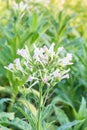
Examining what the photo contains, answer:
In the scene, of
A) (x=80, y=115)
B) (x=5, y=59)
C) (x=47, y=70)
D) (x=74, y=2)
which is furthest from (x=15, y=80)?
(x=74, y=2)

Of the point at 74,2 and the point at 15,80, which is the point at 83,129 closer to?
the point at 15,80

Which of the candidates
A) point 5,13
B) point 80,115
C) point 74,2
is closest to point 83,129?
point 80,115

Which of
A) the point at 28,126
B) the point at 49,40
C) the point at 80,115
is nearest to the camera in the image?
the point at 28,126

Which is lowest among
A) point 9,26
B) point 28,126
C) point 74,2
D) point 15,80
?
point 28,126

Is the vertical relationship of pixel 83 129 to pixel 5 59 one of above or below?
below

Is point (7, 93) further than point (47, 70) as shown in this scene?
Yes

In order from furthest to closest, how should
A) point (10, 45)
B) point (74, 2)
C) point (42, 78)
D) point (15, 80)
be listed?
point (74, 2)
point (10, 45)
point (15, 80)
point (42, 78)

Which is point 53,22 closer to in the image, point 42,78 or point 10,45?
point 10,45
